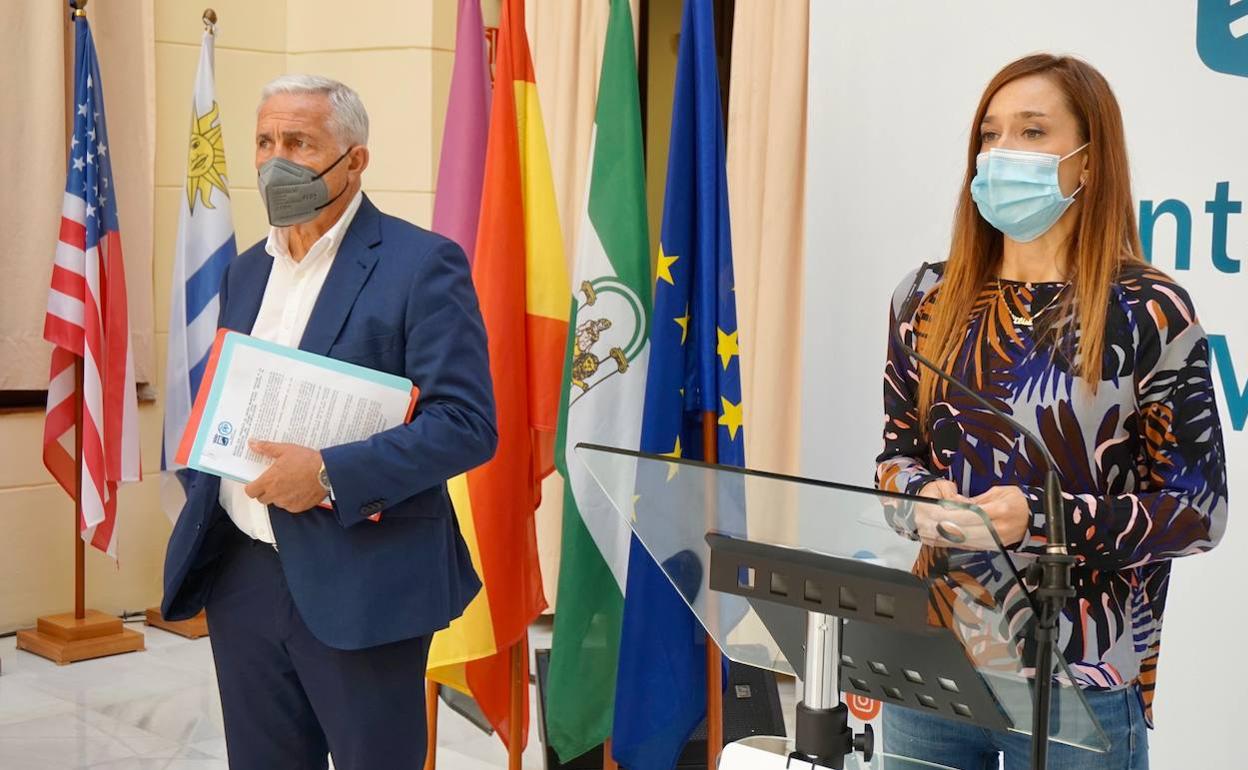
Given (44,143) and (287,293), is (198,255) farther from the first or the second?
(287,293)

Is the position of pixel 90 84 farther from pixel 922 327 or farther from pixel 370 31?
pixel 922 327

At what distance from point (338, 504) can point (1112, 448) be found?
3.66 feet

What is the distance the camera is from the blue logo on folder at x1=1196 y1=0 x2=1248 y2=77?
8.80 ft

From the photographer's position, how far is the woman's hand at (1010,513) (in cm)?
147

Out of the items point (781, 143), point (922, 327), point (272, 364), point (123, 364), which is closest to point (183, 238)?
point (123, 364)

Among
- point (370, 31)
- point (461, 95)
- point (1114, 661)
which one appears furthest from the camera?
point (370, 31)

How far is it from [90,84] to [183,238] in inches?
24.5

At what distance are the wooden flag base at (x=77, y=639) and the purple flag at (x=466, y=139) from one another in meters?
2.52

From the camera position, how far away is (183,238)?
15.5 ft

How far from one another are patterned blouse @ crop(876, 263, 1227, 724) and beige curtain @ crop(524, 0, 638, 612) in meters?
3.22

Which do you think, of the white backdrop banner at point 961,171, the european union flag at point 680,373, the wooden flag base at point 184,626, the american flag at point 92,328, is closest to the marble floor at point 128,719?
the wooden flag base at point 184,626

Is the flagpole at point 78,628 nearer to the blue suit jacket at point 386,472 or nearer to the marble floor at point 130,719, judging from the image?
the marble floor at point 130,719

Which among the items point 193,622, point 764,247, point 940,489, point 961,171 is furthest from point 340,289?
point 193,622

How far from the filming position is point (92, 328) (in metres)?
4.62
